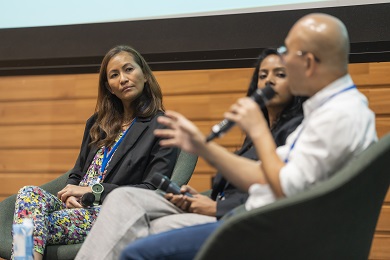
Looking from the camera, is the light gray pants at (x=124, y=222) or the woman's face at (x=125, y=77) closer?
the light gray pants at (x=124, y=222)

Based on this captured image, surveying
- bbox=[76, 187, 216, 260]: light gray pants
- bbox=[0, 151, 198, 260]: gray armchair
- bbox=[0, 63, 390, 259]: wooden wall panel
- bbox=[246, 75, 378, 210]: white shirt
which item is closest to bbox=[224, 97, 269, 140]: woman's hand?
bbox=[246, 75, 378, 210]: white shirt

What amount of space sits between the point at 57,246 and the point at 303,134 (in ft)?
5.03

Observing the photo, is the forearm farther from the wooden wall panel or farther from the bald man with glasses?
the wooden wall panel

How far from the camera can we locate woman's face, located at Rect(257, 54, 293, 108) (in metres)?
2.67

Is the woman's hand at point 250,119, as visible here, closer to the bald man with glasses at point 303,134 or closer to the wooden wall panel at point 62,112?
the bald man with glasses at point 303,134

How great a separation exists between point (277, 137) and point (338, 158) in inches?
23.5

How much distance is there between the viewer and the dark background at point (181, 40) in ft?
13.6

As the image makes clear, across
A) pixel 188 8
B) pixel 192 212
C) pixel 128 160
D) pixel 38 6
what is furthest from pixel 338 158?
pixel 38 6

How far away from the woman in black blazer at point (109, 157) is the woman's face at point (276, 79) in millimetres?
817

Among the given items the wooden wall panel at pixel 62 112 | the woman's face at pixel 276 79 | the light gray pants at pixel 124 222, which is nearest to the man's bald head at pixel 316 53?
the woman's face at pixel 276 79

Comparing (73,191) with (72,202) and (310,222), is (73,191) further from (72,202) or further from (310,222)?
(310,222)

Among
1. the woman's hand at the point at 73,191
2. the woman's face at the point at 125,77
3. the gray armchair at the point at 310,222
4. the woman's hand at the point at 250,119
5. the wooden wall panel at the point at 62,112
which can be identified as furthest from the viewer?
the wooden wall panel at the point at 62,112

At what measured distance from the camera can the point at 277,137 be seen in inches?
102

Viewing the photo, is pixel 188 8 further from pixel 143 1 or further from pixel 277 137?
pixel 277 137
